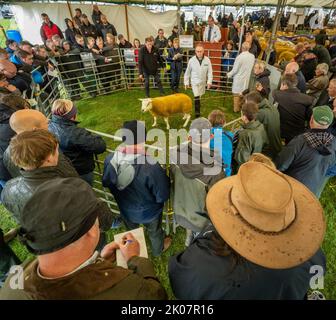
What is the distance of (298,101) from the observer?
382 centimetres

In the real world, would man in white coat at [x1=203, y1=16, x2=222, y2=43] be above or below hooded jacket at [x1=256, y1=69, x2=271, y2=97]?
above

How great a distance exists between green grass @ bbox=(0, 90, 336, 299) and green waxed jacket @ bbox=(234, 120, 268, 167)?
150 cm

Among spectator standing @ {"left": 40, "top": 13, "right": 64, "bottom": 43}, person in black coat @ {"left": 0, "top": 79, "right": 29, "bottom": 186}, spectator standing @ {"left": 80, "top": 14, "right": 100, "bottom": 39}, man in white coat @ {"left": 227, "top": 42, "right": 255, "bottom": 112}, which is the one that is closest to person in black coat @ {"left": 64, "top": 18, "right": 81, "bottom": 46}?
spectator standing @ {"left": 80, "top": 14, "right": 100, "bottom": 39}

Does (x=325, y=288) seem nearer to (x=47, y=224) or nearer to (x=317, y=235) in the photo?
(x=317, y=235)

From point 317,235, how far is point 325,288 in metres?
2.25

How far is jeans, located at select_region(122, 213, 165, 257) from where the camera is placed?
2.89 m

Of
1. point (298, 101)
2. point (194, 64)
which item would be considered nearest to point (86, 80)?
point (194, 64)

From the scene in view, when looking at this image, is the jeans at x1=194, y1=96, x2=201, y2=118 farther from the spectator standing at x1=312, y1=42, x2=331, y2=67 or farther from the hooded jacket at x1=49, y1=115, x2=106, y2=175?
the hooded jacket at x1=49, y1=115, x2=106, y2=175

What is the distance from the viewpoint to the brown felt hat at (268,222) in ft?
3.72

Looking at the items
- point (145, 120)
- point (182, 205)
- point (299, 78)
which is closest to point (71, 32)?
point (145, 120)

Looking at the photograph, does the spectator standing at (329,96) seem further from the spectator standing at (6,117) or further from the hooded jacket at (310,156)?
the spectator standing at (6,117)

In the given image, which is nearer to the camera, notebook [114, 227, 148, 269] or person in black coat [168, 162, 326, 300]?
person in black coat [168, 162, 326, 300]

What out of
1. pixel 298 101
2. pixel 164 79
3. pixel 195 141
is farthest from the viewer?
pixel 164 79

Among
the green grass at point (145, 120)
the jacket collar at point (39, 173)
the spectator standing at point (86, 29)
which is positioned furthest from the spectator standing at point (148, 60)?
the jacket collar at point (39, 173)
